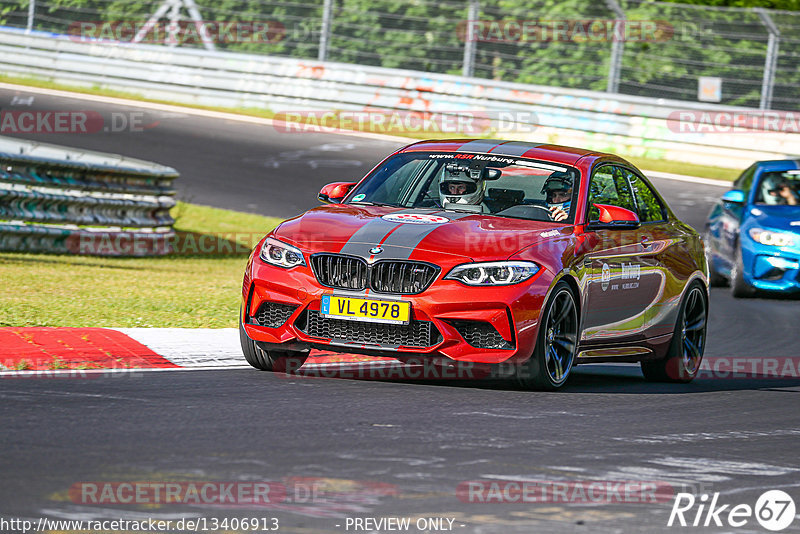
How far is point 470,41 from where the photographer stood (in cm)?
2531

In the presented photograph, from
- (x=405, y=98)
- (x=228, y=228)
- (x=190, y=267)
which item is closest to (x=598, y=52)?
(x=405, y=98)

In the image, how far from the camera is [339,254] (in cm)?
809

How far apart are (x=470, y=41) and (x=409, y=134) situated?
6.59 feet

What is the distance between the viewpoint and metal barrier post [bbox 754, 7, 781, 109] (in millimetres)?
23969

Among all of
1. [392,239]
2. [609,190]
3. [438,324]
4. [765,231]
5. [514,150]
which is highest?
[514,150]

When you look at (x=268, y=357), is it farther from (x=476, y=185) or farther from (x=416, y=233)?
(x=476, y=185)

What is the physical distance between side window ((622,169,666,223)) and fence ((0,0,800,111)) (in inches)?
580

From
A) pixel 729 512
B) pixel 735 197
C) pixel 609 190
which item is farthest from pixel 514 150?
pixel 735 197

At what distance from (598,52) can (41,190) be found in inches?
515

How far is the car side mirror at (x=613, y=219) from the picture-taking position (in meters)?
8.97

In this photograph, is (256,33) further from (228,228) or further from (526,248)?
(526,248)

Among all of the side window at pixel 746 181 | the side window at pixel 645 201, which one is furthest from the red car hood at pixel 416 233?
the side window at pixel 746 181

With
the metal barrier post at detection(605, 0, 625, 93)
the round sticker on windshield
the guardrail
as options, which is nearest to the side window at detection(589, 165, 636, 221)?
the round sticker on windshield

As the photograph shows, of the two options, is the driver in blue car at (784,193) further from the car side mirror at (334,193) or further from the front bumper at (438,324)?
the front bumper at (438,324)
